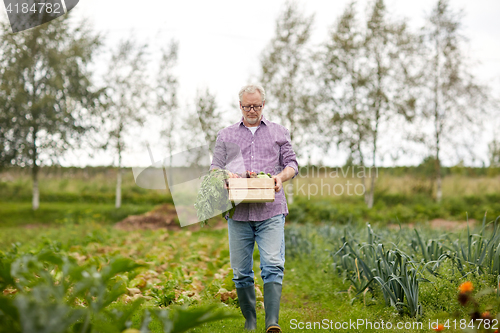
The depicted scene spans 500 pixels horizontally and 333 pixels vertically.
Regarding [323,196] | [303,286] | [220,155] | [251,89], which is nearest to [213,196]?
[220,155]

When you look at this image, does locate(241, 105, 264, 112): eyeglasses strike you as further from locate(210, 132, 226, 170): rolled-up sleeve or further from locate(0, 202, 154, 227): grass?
locate(0, 202, 154, 227): grass

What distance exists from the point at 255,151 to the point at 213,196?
1.76 feet

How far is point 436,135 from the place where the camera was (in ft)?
46.6

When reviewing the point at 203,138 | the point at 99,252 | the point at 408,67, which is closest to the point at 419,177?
the point at 408,67

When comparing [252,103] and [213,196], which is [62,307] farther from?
[252,103]

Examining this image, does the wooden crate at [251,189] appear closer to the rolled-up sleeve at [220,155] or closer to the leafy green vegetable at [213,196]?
→ the leafy green vegetable at [213,196]

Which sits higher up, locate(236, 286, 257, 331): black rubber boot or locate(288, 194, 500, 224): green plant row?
locate(236, 286, 257, 331): black rubber boot

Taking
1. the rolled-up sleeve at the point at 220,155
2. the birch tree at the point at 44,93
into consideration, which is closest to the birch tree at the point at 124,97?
the birch tree at the point at 44,93

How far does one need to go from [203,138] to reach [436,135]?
836cm

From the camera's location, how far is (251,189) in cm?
285

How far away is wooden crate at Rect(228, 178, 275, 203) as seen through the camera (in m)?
2.84

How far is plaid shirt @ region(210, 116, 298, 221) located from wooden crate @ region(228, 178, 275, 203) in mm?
281

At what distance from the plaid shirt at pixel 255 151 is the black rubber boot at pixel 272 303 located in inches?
22.6

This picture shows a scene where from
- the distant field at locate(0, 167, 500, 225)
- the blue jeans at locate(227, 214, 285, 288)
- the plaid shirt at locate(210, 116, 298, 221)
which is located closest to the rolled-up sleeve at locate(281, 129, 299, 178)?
the plaid shirt at locate(210, 116, 298, 221)
